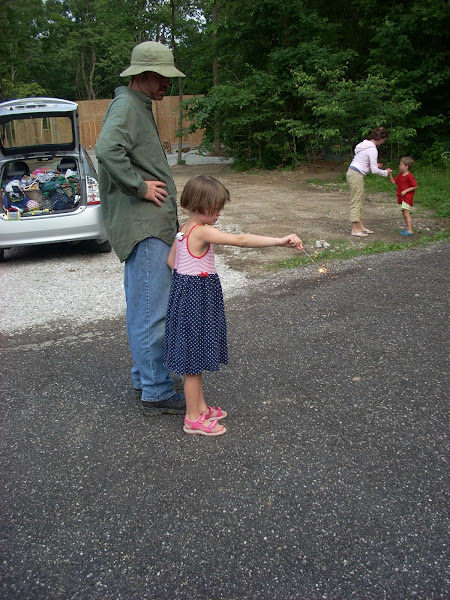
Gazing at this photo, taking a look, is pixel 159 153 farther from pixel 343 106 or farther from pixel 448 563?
pixel 343 106

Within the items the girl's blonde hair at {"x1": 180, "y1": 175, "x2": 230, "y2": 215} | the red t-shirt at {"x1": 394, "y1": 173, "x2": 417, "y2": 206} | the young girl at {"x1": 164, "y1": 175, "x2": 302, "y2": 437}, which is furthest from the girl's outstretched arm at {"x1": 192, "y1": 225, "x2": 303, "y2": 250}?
the red t-shirt at {"x1": 394, "y1": 173, "x2": 417, "y2": 206}

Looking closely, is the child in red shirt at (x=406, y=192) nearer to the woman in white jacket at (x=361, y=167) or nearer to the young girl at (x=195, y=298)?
the woman in white jacket at (x=361, y=167)

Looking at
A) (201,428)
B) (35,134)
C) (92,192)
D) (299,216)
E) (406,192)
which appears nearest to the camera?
(201,428)

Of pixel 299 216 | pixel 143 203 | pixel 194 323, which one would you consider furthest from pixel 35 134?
pixel 194 323

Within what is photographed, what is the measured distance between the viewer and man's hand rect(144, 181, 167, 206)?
114 inches

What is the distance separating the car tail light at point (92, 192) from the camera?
7105 mm

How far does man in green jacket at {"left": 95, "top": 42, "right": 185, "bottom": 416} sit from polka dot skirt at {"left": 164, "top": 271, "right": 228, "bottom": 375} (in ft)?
0.62

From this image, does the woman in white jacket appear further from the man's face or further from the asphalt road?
the man's face

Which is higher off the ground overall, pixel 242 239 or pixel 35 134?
pixel 35 134

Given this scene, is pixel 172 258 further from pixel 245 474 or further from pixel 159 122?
pixel 159 122

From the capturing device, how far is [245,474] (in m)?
2.70

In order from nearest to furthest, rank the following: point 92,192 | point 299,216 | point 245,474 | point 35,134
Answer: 1. point 245,474
2. point 92,192
3. point 35,134
4. point 299,216

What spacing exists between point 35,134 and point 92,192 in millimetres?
1652

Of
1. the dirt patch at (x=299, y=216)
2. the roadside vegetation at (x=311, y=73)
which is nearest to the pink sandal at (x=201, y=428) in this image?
the dirt patch at (x=299, y=216)
